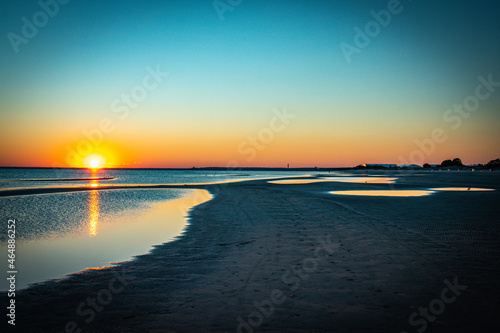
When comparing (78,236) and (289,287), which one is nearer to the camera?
(289,287)

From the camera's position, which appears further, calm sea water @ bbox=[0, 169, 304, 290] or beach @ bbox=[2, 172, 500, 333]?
calm sea water @ bbox=[0, 169, 304, 290]

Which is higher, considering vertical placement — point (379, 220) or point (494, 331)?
point (379, 220)

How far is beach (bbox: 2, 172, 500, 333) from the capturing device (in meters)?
5.34

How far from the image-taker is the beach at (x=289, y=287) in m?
5.34

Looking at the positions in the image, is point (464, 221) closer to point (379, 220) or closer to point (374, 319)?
point (379, 220)

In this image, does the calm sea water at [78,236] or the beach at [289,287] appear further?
the calm sea water at [78,236]

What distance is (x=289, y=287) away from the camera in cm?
688

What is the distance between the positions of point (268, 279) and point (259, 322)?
203cm

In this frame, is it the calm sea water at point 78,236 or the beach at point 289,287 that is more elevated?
the calm sea water at point 78,236

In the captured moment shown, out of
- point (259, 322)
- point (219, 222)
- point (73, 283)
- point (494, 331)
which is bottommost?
point (494, 331)

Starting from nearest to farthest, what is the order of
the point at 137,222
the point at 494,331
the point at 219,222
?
the point at 494,331, the point at 219,222, the point at 137,222

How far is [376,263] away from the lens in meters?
8.50

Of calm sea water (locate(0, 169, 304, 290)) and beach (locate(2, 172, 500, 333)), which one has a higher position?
calm sea water (locate(0, 169, 304, 290))

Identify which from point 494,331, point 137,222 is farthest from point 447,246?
point 137,222
